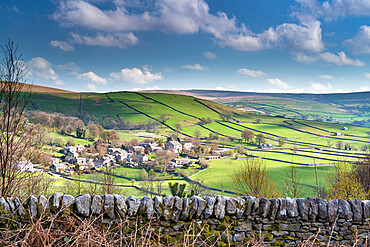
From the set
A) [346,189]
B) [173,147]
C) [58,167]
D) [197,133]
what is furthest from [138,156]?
[346,189]

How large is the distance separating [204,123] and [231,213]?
3401 inches

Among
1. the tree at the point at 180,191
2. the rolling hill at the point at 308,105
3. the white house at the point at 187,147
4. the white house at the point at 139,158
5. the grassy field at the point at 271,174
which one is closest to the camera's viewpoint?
the tree at the point at 180,191

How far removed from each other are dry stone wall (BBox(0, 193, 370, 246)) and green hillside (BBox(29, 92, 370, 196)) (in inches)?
1728

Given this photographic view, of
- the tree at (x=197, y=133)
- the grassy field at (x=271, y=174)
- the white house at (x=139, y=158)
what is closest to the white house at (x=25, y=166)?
the grassy field at (x=271, y=174)

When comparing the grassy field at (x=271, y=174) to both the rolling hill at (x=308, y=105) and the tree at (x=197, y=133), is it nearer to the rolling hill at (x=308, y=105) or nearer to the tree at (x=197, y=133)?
the tree at (x=197, y=133)

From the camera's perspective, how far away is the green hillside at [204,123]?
65188 millimetres

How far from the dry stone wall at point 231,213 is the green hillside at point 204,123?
4390 centimetres

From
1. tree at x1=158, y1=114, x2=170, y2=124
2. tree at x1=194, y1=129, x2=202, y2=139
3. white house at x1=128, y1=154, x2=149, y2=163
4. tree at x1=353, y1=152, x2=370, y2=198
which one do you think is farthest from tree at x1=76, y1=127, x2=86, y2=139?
tree at x1=353, y1=152, x2=370, y2=198

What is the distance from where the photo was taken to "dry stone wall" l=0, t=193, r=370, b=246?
431 centimetres

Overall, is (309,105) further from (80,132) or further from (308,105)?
(80,132)

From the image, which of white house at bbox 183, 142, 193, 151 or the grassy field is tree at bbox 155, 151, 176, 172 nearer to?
white house at bbox 183, 142, 193, 151

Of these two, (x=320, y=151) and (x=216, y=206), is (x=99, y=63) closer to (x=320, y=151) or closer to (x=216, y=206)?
(x=320, y=151)

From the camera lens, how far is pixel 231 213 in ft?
15.7

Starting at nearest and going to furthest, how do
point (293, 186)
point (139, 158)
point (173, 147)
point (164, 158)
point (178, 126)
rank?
point (293, 186), point (164, 158), point (139, 158), point (173, 147), point (178, 126)
